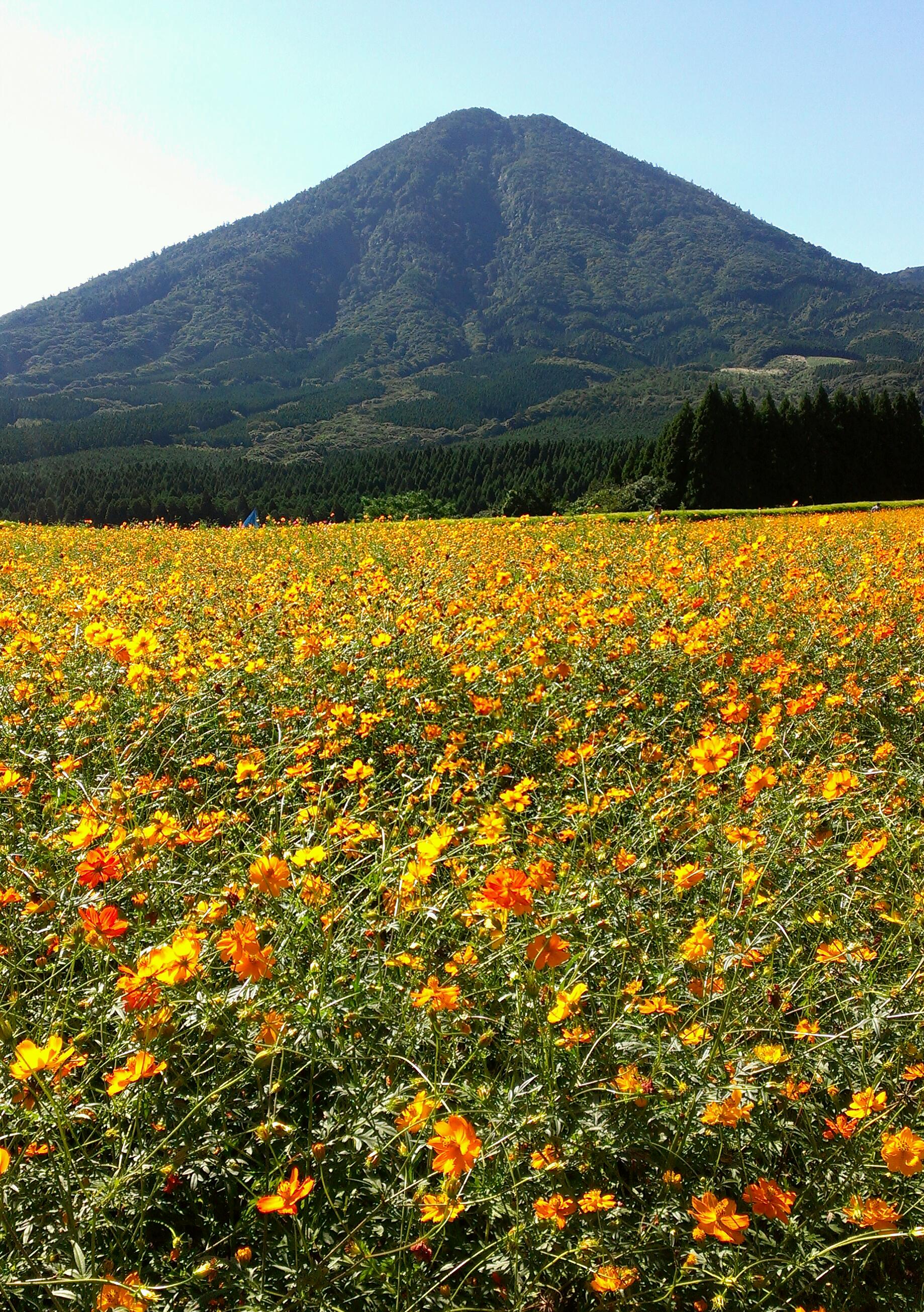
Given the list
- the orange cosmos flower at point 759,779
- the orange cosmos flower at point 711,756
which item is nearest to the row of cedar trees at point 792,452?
the orange cosmos flower at point 759,779

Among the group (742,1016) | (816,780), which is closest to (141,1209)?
(742,1016)

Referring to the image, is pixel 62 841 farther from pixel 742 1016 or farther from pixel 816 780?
pixel 816 780

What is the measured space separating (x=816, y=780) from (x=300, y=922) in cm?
148

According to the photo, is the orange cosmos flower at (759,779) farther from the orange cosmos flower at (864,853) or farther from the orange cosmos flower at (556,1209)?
the orange cosmos flower at (556,1209)

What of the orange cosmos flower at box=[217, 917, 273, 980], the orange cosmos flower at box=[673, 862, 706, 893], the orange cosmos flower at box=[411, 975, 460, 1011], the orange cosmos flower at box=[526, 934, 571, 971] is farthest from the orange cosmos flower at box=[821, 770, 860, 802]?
the orange cosmos flower at box=[217, 917, 273, 980]

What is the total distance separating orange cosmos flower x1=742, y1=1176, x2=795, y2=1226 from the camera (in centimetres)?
125

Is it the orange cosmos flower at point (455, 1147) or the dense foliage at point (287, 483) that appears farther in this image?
the dense foliage at point (287, 483)

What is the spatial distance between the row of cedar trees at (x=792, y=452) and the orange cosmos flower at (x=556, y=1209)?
29.0 metres

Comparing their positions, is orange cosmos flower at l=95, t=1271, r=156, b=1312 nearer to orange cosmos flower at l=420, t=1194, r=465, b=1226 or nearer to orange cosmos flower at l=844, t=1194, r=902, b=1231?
orange cosmos flower at l=420, t=1194, r=465, b=1226

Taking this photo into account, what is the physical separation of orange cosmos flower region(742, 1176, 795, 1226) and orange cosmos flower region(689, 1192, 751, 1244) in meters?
0.05

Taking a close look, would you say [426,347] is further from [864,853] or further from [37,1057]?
[37,1057]

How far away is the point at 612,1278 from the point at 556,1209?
4.2 inches

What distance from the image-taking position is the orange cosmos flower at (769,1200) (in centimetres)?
125

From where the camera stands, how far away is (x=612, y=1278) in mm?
1143
